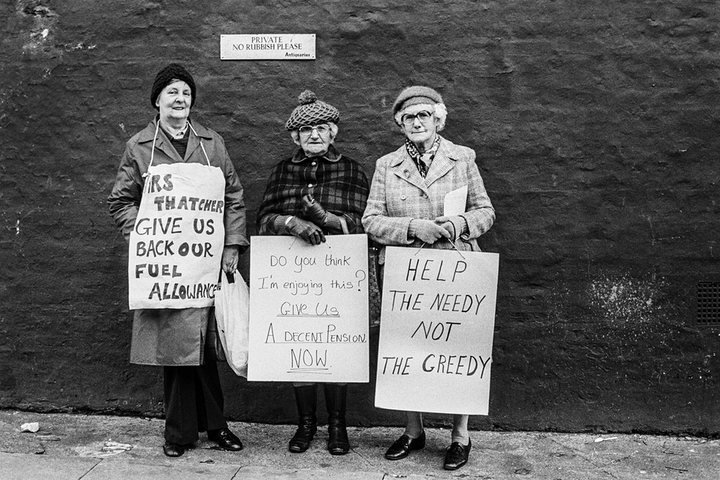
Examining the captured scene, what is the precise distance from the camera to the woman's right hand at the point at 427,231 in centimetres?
482

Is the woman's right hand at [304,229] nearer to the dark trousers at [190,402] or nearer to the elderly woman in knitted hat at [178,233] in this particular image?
the elderly woman in knitted hat at [178,233]

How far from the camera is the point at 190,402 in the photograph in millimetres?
5188

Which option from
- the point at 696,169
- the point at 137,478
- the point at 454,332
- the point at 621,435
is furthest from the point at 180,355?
the point at 696,169

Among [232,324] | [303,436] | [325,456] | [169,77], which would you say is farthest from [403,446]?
[169,77]

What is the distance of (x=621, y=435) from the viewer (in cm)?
559

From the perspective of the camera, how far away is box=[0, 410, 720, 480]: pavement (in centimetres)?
491

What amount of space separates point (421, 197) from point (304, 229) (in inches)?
25.0

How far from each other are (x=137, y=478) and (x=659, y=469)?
2.73 meters

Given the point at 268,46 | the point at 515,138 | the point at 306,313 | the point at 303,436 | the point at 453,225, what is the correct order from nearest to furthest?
the point at 453,225 → the point at 306,313 → the point at 303,436 → the point at 515,138 → the point at 268,46

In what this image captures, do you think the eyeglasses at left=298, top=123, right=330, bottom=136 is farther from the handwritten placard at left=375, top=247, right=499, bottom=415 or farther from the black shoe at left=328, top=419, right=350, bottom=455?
the black shoe at left=328, top=419, right=350, bottom=455

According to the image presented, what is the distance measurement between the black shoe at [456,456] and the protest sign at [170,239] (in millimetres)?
1550

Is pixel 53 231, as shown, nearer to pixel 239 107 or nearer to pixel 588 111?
pixel 239 107

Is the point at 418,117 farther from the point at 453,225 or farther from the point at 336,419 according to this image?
the point at 336,419

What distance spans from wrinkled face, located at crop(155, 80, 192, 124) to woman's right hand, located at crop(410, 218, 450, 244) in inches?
54.0
